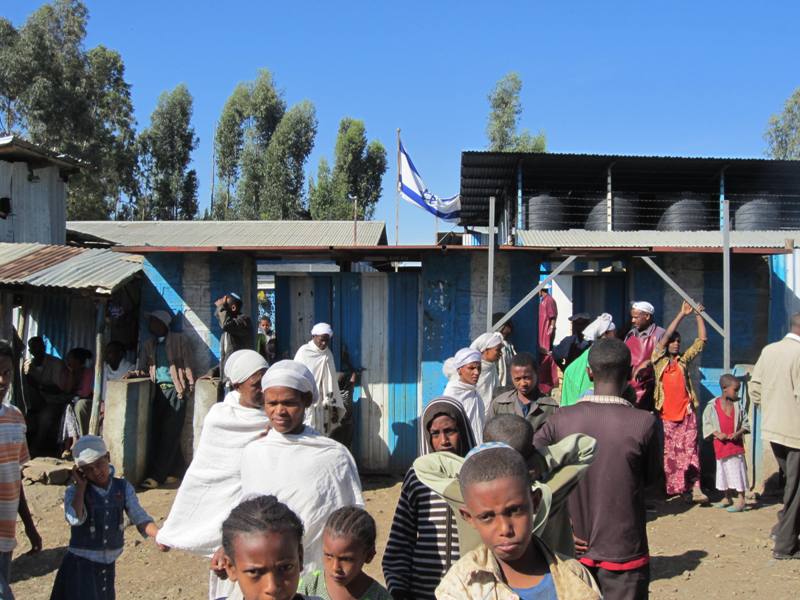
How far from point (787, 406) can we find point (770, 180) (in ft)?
26.3

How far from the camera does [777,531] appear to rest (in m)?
5.33

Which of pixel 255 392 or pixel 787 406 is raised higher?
pixel 255 392

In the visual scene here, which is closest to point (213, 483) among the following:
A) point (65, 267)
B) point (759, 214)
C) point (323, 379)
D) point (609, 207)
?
point (323, 379)

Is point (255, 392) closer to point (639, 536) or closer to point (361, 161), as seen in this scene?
point (639, 536)

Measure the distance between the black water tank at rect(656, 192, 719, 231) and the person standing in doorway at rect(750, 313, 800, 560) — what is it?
6.26 metres

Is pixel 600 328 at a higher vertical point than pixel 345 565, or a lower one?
higher

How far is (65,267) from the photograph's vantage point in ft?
25.6

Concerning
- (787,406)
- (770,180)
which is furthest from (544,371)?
(770,180)

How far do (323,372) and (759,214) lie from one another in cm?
825

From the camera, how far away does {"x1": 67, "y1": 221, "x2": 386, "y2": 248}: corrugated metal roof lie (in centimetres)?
1931

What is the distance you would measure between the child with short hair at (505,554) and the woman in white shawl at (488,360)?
11.2 feet

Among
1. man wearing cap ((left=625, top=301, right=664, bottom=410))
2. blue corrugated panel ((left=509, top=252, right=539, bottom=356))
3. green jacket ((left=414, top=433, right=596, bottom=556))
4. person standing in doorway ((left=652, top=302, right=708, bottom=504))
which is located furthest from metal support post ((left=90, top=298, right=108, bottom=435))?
green jacket ((left=414, top=433, right=596, bottom=556))

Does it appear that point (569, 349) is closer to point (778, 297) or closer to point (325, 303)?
point (778, 297)

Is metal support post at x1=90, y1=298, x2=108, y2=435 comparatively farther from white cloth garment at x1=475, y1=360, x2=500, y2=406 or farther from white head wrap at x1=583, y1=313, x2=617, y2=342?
white head wrap at x1=583, y1=313, x2=617, y2=342
